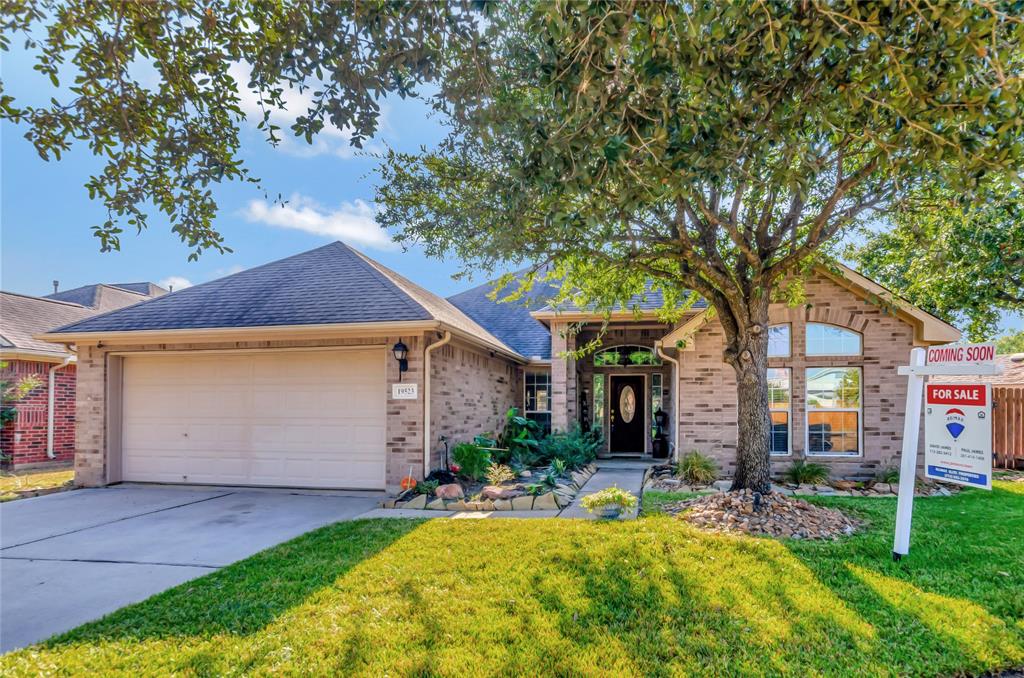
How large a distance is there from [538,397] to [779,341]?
6.58m

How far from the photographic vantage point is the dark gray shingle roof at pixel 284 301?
965cm

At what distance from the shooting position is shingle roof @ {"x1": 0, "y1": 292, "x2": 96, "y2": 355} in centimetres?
1344

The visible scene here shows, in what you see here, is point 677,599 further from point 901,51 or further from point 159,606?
point 901,51

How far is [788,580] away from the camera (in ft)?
16.5

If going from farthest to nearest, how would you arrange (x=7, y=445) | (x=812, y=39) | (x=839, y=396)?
(x=7, y=445) < (x=839, y=396) < (x=812, y=39)

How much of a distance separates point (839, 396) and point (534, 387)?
7.40 metres

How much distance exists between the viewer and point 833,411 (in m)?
10.5

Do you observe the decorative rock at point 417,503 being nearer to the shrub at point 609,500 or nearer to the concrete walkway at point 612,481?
the concrete walkway at point 612,481

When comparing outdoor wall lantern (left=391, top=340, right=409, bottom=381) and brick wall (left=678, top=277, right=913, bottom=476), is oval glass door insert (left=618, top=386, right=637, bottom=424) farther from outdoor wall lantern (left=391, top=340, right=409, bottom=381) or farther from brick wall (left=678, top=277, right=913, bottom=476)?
outdoor wall lantern (left=391, top=340, right=409, bottom=381)

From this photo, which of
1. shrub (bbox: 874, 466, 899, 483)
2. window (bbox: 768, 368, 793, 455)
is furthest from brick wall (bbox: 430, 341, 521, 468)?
shrub (bbox: 874, 466, 899, 483)

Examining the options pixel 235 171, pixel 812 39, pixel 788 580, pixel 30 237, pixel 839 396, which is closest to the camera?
pixel 812 39

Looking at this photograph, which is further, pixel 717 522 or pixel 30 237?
pixel 30 237

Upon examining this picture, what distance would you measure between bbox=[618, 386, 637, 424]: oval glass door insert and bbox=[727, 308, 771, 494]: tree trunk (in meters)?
7.30

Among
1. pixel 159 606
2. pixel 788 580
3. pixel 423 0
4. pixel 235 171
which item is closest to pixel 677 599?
pixel 788 580
